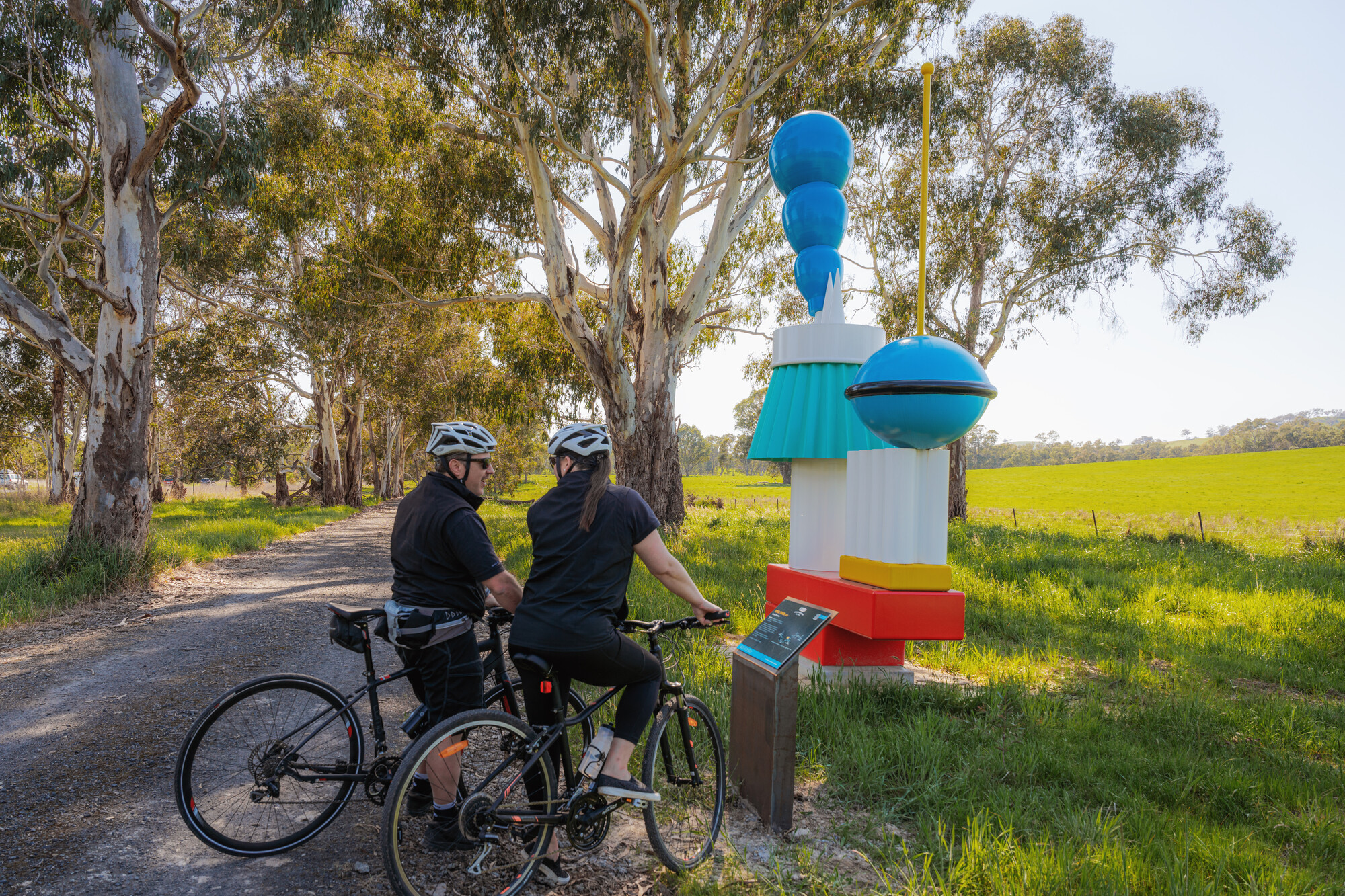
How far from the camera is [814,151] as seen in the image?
5.44m

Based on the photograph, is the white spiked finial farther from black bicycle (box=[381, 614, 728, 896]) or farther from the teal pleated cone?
black bicycle (box=[381, 614, 728, 896])

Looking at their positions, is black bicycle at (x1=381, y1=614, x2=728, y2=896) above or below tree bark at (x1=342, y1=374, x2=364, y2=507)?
below

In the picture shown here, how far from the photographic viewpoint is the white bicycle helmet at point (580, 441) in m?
2.83

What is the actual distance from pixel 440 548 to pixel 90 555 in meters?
7.94

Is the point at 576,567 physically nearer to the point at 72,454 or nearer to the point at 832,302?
the point at 832,302

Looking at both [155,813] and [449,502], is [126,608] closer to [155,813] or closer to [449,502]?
[155,813]

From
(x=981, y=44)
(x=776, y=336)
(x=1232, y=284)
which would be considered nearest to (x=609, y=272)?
(x=776, y=336)

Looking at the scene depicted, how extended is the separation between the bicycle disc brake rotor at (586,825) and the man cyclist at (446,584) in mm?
460

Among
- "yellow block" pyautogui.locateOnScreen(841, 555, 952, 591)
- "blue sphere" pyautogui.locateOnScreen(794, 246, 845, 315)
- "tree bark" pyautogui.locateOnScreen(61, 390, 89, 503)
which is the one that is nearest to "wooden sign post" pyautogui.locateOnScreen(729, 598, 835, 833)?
"yellow block" pyautogui.locateOnScreen(841, 555, 952, 591)

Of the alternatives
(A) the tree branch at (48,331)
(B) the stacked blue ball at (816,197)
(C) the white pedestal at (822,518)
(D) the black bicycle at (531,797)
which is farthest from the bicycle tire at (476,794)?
(A) the tree branch at (48,331)

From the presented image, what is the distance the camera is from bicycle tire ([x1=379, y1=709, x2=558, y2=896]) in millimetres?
2348

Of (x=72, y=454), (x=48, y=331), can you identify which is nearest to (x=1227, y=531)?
(x=48, y=331)

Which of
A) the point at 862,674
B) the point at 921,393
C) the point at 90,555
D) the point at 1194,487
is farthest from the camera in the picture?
the point at 1194,487

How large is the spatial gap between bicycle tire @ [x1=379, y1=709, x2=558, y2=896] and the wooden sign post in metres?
0.98
